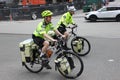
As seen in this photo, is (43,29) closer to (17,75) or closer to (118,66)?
(17,75)

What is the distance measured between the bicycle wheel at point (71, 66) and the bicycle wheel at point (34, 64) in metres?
0.81

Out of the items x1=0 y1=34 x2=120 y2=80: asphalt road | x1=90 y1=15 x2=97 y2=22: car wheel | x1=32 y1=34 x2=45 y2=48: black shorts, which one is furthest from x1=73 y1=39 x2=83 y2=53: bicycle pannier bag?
x1=90 y1=15 x2=97 y2=22: car wheel

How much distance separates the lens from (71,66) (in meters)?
7.71

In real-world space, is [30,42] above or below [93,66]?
above

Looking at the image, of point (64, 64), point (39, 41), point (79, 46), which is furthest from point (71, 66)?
point (79, 46)

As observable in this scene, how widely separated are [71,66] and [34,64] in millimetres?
1317

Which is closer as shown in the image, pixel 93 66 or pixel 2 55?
pixel 93 66

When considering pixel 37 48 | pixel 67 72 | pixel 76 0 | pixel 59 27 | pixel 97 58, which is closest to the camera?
pixel 67 72

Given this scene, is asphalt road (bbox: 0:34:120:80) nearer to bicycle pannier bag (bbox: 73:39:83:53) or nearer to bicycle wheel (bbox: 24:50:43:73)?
bicycle wheel (bbox: 24:50:43:73)

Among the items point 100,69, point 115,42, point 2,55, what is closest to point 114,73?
point 100,69

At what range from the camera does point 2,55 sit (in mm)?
11625

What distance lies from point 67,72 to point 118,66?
1.93 m

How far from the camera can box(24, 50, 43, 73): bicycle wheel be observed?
848cm

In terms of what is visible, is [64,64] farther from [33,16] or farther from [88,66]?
[33,16]
